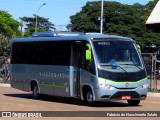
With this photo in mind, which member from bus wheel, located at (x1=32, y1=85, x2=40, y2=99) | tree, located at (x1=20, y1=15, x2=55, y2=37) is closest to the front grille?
bus wheel, located at (x1=32, y1=85, x2=40, y2=99)

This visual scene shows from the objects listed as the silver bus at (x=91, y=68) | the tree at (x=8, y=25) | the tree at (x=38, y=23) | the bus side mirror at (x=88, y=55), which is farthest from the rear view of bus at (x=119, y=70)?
the tree at (x=38, y=23)

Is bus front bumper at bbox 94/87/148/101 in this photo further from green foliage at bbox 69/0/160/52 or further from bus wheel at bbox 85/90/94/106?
green foliage at bbox 69/0/160/52

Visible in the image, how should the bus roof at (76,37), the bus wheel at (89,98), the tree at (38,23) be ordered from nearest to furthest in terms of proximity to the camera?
the bus wheel at (89,98), the bus roof at (76,37), the tree at (38,23)

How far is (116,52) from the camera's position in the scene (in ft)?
65.5

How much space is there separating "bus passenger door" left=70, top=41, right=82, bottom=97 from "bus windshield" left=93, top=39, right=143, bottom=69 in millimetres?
1156

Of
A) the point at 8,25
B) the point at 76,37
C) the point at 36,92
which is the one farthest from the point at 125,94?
the point at 8,25

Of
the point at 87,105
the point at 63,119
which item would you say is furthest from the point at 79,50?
the point at 63,119

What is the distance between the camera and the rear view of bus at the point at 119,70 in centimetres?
1927

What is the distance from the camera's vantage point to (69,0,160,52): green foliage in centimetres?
8450

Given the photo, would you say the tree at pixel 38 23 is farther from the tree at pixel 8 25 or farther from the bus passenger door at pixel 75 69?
the bus passenger door at pixel 75 69

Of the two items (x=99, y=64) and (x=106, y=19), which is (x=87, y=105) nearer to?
(x=99, y=64)

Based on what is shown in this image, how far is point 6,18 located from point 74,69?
242 feet

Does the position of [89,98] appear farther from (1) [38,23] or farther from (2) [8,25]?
(1) [38,23]

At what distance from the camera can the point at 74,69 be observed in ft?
68.8
